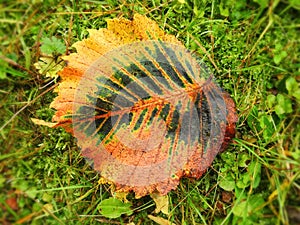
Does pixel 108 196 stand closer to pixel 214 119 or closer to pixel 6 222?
pixel 6 222

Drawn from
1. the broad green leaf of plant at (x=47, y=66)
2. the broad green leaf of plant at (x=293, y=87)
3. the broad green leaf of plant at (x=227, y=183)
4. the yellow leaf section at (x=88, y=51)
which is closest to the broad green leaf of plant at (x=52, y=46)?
the broad green leaf of plant at (x=47, y=66)

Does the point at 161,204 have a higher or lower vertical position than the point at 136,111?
lower

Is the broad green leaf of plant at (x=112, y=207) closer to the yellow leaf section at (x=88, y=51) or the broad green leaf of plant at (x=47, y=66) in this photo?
the yellow leaf section at (x=88, y=51)

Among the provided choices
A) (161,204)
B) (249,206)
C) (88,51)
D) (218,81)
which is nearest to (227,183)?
(249,206)

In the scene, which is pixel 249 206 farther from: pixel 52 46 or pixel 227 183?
pixel 52 46

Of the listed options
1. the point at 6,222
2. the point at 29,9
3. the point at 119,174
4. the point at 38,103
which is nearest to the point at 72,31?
the point at 29,9

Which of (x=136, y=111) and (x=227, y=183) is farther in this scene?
(x=227, y=183)

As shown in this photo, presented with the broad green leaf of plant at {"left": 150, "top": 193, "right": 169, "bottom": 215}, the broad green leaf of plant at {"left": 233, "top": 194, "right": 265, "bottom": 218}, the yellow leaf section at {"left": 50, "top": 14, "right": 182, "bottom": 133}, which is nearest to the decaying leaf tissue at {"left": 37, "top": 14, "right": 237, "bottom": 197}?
the yellow leaf section at {"left": 50, "top": 14, "right": 182, "bottom": 133}
